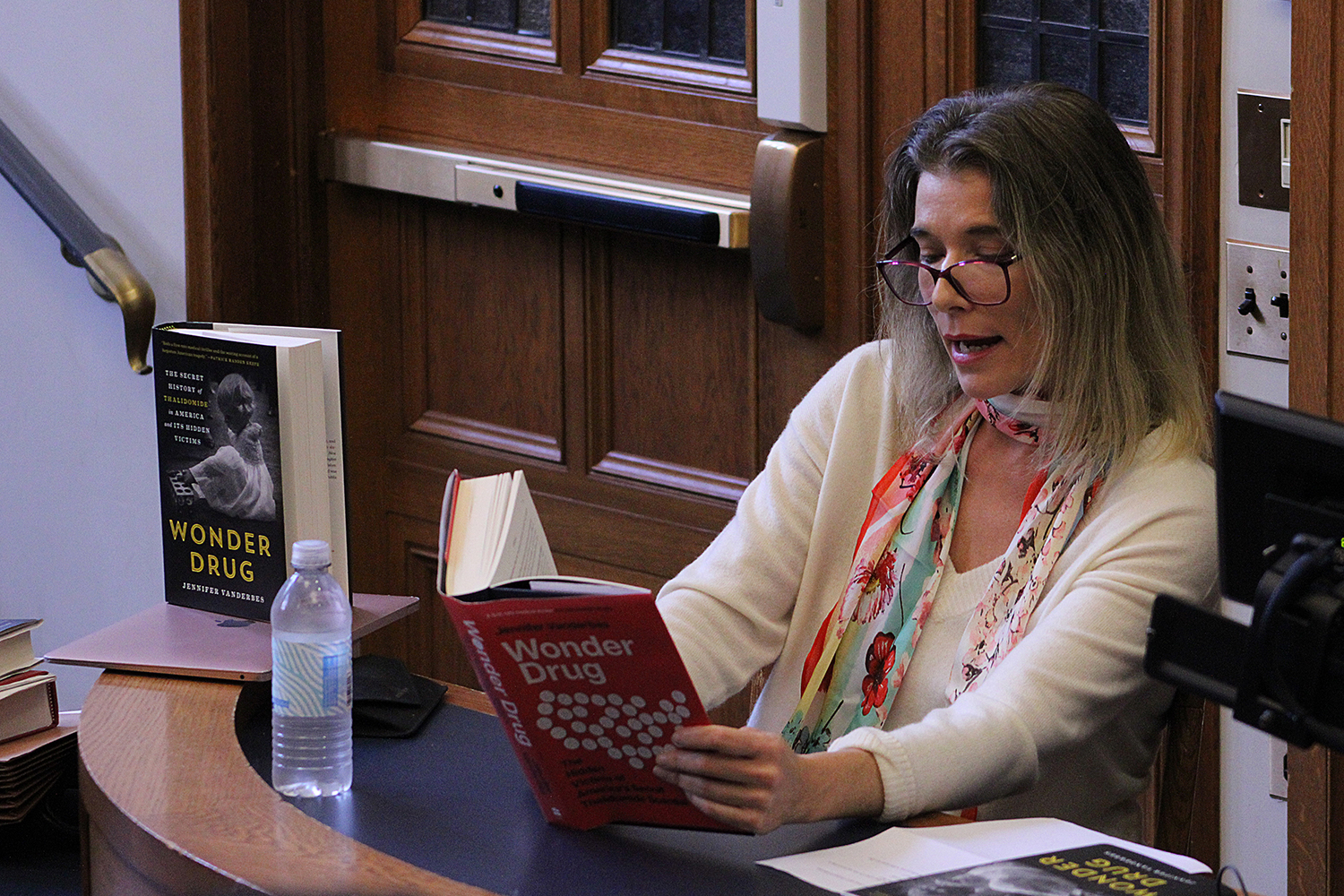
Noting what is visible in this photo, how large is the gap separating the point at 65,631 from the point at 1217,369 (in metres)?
2.06

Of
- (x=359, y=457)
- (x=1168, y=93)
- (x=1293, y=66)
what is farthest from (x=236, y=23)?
(x=1293, y=66)

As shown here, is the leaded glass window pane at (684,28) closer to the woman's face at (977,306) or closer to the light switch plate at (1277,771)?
the woman's face at (977,306)

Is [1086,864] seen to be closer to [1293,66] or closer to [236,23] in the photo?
[1293,66]

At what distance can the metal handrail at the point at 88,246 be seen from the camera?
113 inches

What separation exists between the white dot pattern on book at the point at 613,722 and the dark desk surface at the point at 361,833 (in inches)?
3.1

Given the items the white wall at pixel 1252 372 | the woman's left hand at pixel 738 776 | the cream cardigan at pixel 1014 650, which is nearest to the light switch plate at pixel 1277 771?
the white wall at pixel 1252 372

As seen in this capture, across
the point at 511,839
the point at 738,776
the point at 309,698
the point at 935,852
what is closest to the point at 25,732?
the point at 309,698

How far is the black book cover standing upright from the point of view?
1.73 metres

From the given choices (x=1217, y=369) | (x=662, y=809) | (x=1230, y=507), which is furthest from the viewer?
(x=1217, y=369)

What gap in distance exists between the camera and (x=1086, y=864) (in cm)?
130

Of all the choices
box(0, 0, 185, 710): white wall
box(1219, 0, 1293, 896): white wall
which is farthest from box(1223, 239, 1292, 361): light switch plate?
box(0, 0, 185, 710): white wall

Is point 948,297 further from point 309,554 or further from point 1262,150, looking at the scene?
point 309,554

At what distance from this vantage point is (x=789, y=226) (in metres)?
2.35

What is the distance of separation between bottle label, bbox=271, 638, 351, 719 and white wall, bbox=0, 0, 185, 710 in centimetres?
157
